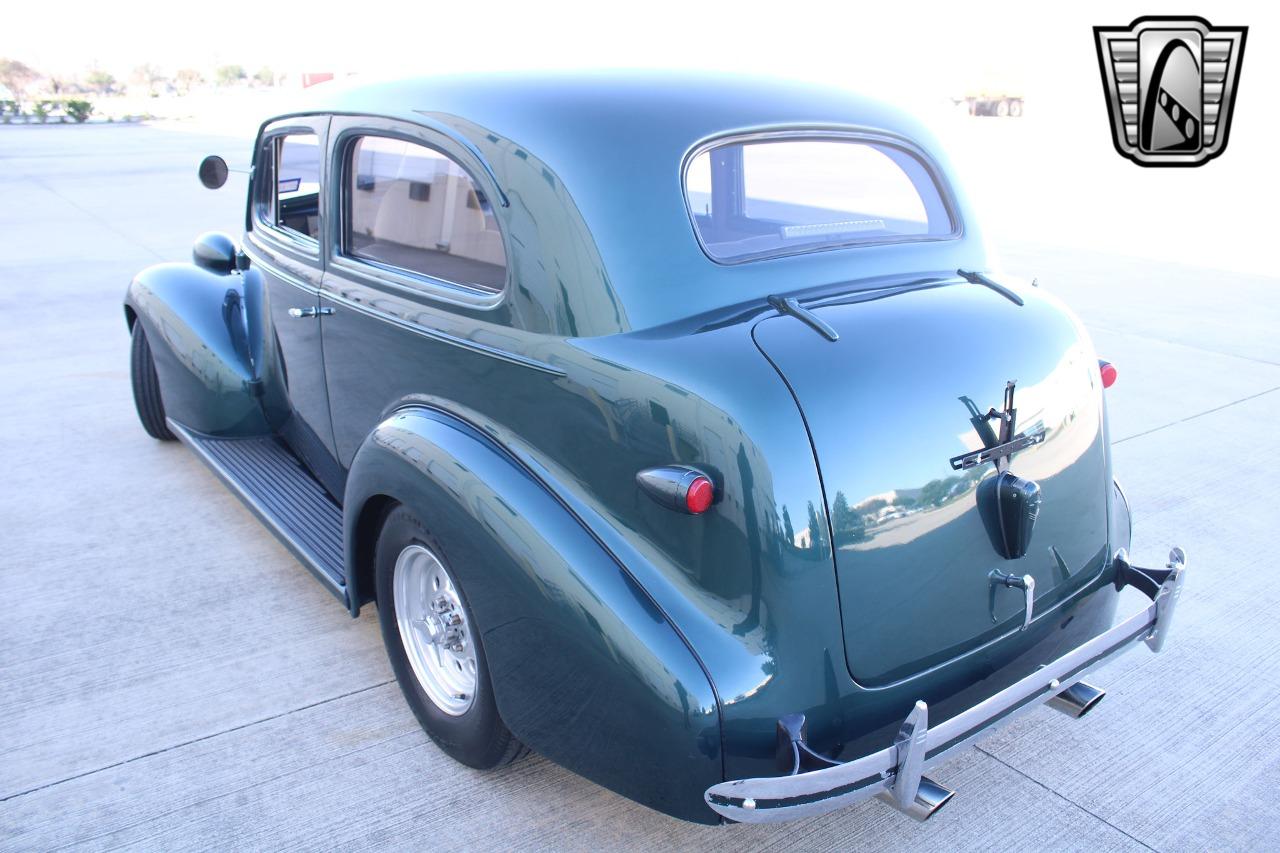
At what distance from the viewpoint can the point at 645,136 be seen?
239 centimetres

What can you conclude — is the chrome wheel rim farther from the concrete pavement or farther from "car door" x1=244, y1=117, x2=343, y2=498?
"car door" x1=244, y1=117, x2=343, y2=498

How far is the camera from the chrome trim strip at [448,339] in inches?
90.3

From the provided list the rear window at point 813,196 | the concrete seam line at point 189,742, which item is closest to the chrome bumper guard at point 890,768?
the rear window at point 813,196

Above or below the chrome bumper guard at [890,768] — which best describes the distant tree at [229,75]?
above

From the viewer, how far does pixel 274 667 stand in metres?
3.10

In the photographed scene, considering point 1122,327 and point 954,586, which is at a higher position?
point 954,586

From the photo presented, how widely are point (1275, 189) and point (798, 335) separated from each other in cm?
1526

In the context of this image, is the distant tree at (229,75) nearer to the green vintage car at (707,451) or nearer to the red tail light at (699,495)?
the green vintage car at (707,451)

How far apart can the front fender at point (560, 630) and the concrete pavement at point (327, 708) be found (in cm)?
44

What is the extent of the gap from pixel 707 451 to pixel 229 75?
117777 mm

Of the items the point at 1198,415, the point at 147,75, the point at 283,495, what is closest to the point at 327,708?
the point at 283,495

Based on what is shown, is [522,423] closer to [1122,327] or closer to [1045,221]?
[1122,327]

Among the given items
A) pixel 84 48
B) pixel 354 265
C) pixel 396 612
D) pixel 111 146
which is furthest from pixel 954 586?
pixel 84 48

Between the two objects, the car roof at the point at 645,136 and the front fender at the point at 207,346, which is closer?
the car roof at the point at 645,136
